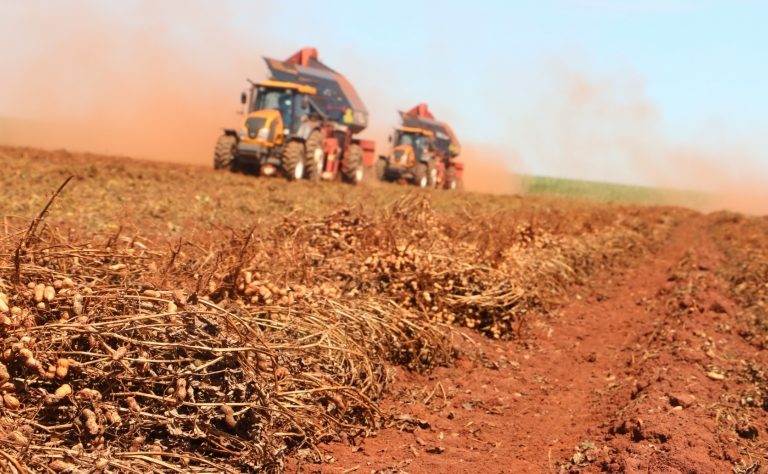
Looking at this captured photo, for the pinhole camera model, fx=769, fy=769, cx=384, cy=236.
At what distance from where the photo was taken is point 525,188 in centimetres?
4994

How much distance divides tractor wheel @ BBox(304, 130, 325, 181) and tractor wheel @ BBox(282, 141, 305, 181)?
492 mm

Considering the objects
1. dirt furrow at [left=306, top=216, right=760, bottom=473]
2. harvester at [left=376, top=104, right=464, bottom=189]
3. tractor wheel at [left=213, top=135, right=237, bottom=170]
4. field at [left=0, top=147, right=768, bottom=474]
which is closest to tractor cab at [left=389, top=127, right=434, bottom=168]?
harvester at [left=376, top=104, right=464, bottom=189]

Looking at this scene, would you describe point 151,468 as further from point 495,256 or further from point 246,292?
point 495,256

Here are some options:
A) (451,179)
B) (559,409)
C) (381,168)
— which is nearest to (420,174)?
(381,168)

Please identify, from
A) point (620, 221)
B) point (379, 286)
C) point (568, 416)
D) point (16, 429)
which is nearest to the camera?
point (16, 429)

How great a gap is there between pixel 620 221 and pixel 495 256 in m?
12.4

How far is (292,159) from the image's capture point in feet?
64.5

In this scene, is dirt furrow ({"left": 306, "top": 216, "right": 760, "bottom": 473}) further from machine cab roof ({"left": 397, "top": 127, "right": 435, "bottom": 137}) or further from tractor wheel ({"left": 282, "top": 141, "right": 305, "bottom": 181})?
machine cab roof ({"left": 397, "top": 127, "right": 435, "bottom": 137})

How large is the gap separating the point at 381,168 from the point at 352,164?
201 inches

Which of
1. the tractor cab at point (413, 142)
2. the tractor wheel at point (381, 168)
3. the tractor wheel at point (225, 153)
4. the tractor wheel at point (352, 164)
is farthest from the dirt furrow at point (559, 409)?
the tractor cab at point (413, 142)

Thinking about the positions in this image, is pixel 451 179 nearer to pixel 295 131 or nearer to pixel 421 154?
pixel 421 154

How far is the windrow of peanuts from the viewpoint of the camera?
319cm

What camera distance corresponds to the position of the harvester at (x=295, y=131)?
19547 mm

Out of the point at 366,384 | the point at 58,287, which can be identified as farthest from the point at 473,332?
the point at 58,287
